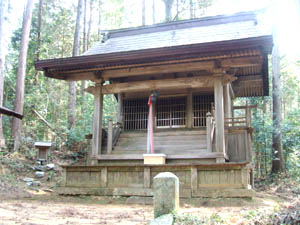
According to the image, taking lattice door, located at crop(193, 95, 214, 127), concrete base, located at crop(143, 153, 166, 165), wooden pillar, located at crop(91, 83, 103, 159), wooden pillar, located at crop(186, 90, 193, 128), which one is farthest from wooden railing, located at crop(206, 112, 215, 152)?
Result: wooden pillar, located at crop(91, 83, 103, 159)

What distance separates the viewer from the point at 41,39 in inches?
891

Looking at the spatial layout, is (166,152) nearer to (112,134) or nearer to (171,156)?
(171,156)

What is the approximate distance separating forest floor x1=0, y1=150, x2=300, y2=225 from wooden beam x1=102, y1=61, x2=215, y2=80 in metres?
4.35

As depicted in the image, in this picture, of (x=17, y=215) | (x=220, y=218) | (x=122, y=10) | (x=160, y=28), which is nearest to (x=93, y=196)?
(x=17, y=215)

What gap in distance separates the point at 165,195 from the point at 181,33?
32.7 ft

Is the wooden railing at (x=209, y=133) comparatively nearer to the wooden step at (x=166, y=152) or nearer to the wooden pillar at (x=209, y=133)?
the wooden pillar at (x=209, y=133)

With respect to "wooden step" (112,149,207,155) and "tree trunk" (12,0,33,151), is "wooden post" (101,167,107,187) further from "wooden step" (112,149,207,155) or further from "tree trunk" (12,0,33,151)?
"tree trunk" (12,0,33,151)

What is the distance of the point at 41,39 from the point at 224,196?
62.1 feet

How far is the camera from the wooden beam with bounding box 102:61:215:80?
1031cm

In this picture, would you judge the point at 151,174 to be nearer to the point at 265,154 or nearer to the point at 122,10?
the point at 265,154

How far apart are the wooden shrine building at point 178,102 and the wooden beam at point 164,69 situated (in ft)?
0.11

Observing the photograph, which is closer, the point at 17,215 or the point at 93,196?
the point at 17,215

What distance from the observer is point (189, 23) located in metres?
14.5

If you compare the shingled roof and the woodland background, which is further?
the woodland background
